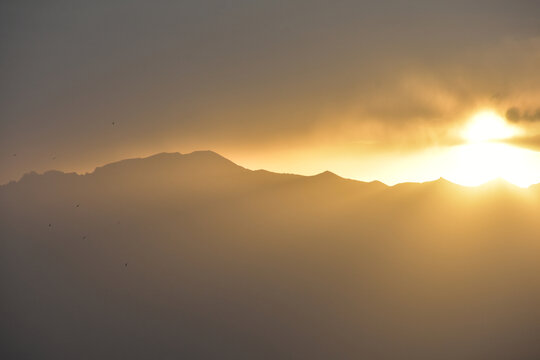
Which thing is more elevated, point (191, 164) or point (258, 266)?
point (191, 164)

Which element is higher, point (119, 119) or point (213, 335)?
point (119, 119)

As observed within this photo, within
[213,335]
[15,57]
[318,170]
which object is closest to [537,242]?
[318,170]

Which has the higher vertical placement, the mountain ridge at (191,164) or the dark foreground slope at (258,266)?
the mountain ridge at (191,164)

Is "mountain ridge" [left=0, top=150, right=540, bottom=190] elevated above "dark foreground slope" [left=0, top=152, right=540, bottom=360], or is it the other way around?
"mountain ridge" [left=0, top=150, right=540, bottom=190]

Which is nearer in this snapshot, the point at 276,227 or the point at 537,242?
the point at 537,242

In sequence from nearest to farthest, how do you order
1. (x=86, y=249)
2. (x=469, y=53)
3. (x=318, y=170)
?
(x=469, y=53), (x=318, y=170), (x=86, y=249)

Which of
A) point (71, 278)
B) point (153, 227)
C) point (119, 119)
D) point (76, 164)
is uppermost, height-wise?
point (119, 119)

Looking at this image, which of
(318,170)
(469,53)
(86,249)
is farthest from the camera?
(86,249)

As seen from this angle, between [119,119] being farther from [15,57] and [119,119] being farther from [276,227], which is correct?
[276,227]
